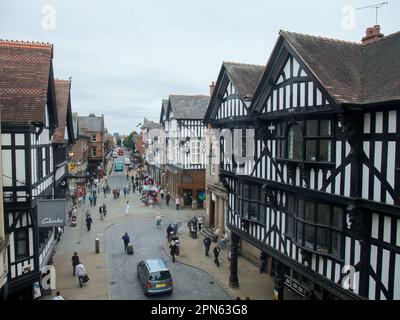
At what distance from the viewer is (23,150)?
44.1 ft

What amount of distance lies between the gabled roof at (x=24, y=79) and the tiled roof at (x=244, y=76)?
26.7 feet

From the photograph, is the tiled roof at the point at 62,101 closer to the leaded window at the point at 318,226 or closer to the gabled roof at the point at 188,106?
the gabled roof at the point at 188,106

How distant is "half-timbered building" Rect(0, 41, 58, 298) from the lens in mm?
13273

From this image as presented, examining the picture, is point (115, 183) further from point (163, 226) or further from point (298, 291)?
point (298, 291)

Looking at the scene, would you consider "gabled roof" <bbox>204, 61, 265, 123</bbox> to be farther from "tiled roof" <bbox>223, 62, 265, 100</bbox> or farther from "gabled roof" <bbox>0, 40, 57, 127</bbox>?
A: "gabled roof" <bbox>0, 40, 57, 127</bbox>

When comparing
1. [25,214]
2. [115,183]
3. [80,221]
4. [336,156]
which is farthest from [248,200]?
[115,183]

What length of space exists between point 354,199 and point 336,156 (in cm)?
138

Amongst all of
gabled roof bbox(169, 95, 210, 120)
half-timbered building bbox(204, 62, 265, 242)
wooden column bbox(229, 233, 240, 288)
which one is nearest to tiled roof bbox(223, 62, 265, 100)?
half-timbered building bbox(204, 62, 265, 242)

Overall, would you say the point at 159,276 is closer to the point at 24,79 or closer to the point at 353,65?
the point at 24,79

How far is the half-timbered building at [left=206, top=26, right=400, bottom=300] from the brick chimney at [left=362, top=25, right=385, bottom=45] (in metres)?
0.04

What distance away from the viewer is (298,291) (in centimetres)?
1622

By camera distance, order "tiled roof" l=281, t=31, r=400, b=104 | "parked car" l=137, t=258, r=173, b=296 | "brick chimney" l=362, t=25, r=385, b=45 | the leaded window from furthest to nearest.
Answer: "parked car" l=137, t=258, r=173, b=296
"brick chimney" l=362, t=25, r=385, b=45
the leaded window
"tiled roof" l=281, t=31, r=400, b=104

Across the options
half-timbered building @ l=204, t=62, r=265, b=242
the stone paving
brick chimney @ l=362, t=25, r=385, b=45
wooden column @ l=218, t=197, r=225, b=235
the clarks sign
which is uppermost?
brick chimney @ l=362, t=25, r=385, b=45
